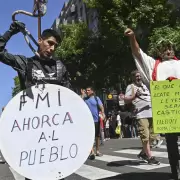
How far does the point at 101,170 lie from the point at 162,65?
8.29ft

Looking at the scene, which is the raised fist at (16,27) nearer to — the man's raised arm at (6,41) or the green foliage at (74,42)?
the man's raised arm at (6,41)

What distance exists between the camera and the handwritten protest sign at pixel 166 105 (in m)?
3.84

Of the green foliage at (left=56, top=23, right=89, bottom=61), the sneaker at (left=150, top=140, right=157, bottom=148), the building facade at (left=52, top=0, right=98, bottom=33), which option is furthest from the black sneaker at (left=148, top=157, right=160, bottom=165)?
the building facade at (left=52, top=0, right=98, bottom=33)

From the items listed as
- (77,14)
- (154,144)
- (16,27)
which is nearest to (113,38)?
(154,144)

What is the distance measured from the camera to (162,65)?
4098 millimetres

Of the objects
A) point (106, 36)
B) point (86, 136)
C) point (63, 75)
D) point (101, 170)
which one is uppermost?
point (106, 36)

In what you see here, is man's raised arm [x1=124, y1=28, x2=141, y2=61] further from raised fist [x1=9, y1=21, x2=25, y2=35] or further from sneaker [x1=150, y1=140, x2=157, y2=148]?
sneaker [x1=150, y1=140, x2=157, y2=148]

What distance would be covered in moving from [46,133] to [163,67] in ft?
5.69

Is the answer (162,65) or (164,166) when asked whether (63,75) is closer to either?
(162,65)

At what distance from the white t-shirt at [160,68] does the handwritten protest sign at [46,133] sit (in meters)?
1.42

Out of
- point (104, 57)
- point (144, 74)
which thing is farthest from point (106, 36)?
point (144, 74)

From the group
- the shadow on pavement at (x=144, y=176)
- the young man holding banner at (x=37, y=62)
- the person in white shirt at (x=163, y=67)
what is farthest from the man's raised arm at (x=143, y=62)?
the shadow on pavement at (x=144, y=176)

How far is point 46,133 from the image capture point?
2.80 metres

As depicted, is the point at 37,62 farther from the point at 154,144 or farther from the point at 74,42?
the point at 74,42
